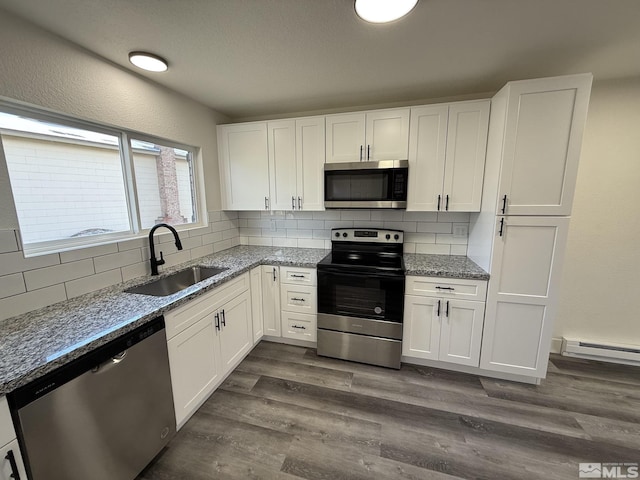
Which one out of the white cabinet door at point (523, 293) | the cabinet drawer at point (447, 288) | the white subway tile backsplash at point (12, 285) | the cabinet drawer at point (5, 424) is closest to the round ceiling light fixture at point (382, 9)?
the white cabinet door at point (523, 293)

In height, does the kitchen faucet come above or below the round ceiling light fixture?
below

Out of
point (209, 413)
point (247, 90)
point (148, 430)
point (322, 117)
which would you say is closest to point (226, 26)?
point (247, 90)

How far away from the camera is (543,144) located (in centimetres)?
171

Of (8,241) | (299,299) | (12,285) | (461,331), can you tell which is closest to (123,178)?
(8,241)

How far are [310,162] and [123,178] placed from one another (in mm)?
1557

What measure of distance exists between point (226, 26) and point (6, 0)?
96cm

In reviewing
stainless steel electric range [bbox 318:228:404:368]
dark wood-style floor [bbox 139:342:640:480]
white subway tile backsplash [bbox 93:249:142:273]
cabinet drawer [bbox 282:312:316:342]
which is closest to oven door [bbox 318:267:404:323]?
stainless steel electric range [bbox 318:228:404:368]

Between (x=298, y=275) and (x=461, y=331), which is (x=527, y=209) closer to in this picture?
(x=461, y=331)

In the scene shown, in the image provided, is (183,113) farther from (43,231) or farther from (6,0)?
(43,231)

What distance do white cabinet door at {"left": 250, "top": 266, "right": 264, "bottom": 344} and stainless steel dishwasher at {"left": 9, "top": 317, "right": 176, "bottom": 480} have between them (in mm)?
998

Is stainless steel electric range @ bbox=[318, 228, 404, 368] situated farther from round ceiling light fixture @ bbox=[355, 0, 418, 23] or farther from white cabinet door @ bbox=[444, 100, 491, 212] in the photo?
round ceiling light fixture @ bbox=[355, 0, 418, 23]

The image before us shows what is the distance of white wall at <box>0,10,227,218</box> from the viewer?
1.25 metres

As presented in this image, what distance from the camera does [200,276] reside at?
2.26 m

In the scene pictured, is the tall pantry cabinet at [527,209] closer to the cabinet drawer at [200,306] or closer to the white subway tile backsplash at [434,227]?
the white subway tile backsplash at [434,227]
